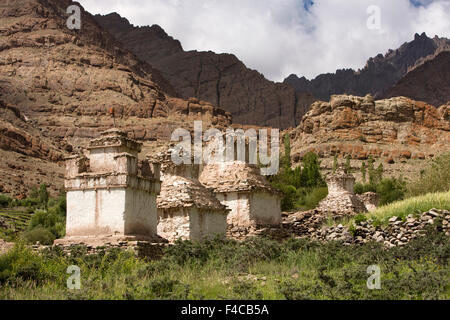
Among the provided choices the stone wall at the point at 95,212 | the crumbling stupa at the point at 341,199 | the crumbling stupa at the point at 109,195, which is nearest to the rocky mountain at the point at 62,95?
the crumbling stupa at the point at 341,199

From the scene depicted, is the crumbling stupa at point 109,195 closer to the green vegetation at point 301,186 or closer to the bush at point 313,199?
the green vegetation at point 301,186

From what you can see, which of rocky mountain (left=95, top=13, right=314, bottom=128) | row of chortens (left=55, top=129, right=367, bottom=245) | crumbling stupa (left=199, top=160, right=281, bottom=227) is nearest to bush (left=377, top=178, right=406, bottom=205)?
crumbling stupa (left=199, top=160, right=281, bottom=227)

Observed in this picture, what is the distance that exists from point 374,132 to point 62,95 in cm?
6754

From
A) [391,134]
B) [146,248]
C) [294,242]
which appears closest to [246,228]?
[294,242]

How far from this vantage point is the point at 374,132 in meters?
92.2

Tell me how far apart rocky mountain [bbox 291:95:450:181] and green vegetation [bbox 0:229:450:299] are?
2690 inches

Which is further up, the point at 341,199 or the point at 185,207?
the point at 341,199

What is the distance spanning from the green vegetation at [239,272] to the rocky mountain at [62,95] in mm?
73312

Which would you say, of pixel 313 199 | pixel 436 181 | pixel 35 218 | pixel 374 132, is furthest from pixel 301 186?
pixel 374 132

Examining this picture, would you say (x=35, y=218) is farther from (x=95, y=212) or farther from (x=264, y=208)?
(x=95, y=212)

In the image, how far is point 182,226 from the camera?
19.3 m

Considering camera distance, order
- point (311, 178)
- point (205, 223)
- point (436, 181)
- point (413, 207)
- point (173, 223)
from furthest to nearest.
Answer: point (311, 178)
point (436, 181)
point (413, 207)
point (205, 223)
point (173, 223)

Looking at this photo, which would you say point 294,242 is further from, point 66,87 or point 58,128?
point 66,87
